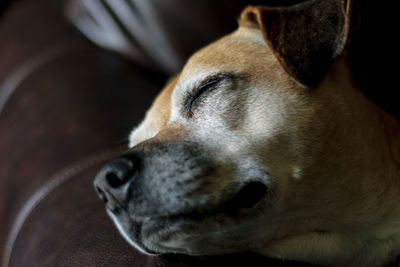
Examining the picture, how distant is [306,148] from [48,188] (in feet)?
2.53

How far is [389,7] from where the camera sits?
1573 mm

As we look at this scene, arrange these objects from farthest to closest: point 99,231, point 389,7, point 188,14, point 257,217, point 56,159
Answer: point 188,14 → point 389,7 → point 56,159 → point 99,231 → point 257,217

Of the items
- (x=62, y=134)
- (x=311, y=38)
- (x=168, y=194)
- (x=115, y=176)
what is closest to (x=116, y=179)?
(x=115, y=176)

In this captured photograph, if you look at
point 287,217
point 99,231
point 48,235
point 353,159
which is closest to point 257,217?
point 287,217

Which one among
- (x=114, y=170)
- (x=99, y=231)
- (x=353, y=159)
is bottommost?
(x=353, y=159)

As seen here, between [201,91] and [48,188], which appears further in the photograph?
[48,188]

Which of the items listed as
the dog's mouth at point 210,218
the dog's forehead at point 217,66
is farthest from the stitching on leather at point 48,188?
the dog's mouth at point 210,218

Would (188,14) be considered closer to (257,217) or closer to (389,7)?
(389,7)

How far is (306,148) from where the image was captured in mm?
974

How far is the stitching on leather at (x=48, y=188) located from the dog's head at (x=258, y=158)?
1.33 ft

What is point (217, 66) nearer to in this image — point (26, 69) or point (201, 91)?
point (201, 91)

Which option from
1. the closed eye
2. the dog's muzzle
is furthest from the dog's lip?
the closed eye

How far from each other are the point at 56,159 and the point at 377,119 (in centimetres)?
91

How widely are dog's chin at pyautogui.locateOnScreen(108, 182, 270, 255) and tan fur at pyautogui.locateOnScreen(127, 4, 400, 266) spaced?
0.14 ft
